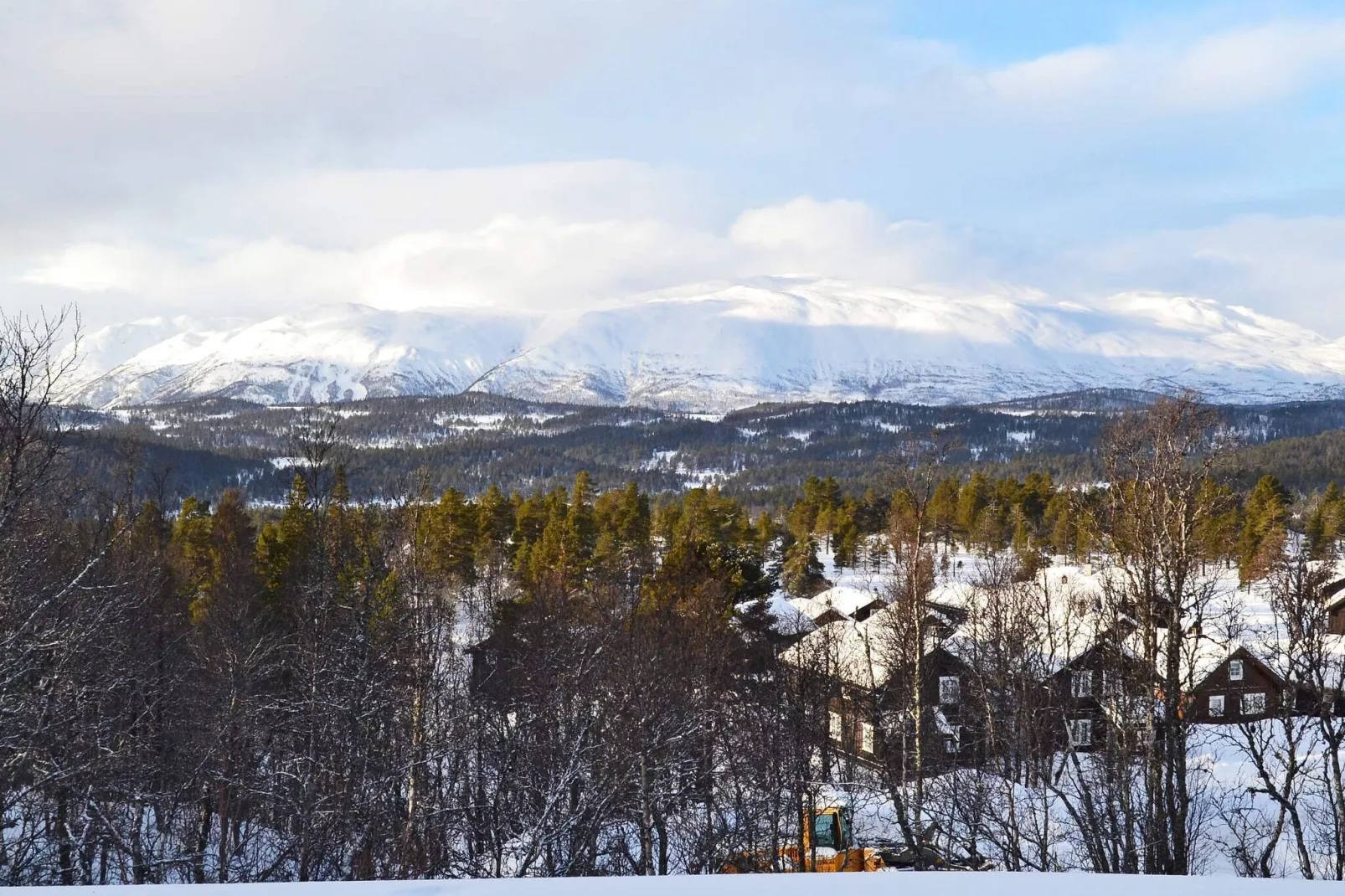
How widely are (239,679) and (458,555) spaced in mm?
30993

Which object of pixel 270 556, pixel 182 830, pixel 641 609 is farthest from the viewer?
pixel 270 556

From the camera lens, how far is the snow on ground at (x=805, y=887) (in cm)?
389

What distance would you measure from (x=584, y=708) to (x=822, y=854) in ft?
20.3

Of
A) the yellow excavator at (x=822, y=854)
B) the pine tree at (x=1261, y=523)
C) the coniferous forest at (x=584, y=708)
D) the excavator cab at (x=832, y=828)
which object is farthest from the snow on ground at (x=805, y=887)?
the pine tree at (x=1261, y=523)

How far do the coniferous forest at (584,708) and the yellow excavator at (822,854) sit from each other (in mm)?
180

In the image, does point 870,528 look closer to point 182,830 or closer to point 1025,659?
point 1025,659

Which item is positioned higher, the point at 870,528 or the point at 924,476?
the point at 924,476

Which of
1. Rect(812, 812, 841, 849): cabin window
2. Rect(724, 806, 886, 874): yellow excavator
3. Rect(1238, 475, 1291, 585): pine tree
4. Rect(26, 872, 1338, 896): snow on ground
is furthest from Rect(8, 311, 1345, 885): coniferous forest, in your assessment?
Rect(1238, 475, 1291, 585): pine tree

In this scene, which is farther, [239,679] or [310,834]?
[239,679]

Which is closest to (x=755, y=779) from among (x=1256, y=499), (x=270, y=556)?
(x=270, y=556)

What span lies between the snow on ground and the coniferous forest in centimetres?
611

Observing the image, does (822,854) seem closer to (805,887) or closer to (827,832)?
(827,832)

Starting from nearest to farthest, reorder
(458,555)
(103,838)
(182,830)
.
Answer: (103,838)
(182,830)
(458,555)

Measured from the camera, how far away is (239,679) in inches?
688
